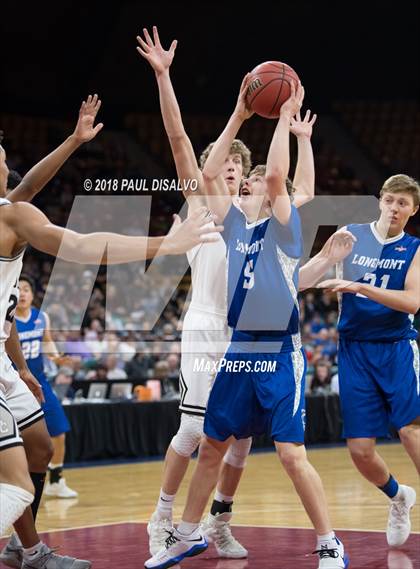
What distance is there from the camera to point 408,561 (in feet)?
20.4

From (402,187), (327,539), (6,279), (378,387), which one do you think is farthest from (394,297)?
(6,279)

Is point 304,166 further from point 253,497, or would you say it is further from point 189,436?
point 253,497

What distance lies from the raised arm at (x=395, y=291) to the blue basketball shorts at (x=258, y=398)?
21.2 inches

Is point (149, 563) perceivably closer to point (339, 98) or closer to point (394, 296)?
point (394, 296)

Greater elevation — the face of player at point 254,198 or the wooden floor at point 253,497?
the face of player at point 254,198

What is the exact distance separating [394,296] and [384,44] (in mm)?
19493

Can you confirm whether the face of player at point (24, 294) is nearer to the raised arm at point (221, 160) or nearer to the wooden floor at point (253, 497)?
the wooden floor at point (253, 497)

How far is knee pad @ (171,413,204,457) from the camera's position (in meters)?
6.58

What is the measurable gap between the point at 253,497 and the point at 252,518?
1.53 meters

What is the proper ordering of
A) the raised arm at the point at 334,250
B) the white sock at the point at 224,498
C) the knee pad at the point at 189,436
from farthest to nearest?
the white sock at the point at 224,498 → the knee pad at the point at 189,436 → the raised arm at the point at 334,250

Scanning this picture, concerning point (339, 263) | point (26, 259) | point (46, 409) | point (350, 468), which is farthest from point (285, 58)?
point (339, 263)

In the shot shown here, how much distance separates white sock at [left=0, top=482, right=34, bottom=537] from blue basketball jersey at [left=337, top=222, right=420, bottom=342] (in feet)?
8.79

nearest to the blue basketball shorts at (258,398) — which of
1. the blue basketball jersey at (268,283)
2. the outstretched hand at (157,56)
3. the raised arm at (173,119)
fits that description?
the blue basketball jersey at (268,283)

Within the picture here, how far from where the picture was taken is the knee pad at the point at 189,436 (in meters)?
6.58
